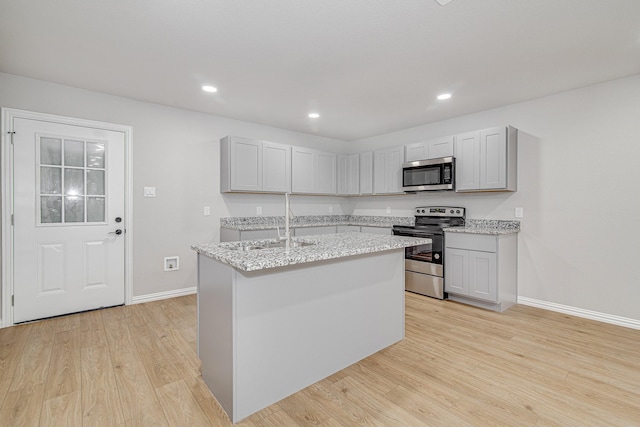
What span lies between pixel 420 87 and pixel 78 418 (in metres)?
3.78

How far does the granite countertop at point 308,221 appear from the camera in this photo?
429 cm

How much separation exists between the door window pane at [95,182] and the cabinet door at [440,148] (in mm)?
4147

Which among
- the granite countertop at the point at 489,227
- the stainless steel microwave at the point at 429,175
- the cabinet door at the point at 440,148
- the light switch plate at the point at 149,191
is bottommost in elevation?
the granite countertop at the point at 489,227

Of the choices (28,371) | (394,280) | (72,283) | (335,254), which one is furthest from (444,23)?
(72,283)

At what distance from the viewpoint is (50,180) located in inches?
123

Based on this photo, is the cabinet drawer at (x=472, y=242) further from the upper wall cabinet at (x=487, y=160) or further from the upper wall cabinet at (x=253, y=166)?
the upper wall cabinet at (x=253, y=166)

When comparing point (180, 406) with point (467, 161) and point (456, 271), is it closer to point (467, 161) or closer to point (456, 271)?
point (456, 271)

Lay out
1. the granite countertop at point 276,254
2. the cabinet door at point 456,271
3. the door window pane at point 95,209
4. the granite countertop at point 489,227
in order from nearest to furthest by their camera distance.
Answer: the granite countertop at point 276,254 → the door window pane at point 95,209 → the granite countertop at point 489,227 → the cabinet door at point 456,271

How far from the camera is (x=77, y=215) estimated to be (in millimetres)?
3264

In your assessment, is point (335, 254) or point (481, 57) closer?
point (335, 254)

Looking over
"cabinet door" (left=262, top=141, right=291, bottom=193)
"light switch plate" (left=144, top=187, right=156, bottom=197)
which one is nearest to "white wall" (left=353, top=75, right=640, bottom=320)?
"cabinet door" (left=262, top=141, right=291, bottom=193)

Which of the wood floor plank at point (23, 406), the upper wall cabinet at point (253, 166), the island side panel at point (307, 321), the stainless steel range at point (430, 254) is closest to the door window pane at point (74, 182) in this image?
the upper wall cabinet at point (253, 166)

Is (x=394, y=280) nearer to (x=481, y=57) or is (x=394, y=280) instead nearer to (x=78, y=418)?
(x=481, y=57)

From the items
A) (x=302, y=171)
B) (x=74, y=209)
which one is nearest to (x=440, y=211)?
(x=302, y=171)
